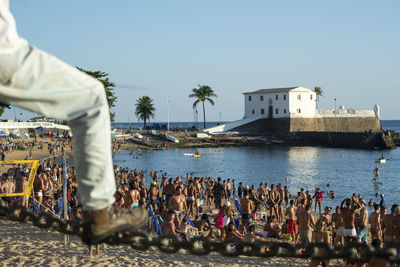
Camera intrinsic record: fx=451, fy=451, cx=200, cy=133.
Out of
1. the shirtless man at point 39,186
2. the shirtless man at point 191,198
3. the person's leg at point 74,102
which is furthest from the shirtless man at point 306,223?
the person's leg at point 74,102

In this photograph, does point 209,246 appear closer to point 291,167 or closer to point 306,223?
point 306,223

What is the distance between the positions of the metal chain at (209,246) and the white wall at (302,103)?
304ft

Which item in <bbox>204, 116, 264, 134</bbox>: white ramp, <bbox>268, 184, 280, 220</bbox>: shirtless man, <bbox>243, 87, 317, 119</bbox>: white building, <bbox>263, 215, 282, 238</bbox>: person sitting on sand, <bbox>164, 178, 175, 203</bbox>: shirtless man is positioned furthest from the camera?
<bbox>204, 116, 264, 134</bbox>: white ramp

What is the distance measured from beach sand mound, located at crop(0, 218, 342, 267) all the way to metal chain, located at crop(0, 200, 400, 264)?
30.2 feet

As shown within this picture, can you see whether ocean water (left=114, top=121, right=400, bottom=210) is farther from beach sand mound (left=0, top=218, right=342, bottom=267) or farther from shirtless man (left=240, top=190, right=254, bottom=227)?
beach sand mound (left=0, top=218, right=342, bottom=267)

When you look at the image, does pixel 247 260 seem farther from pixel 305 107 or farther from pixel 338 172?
pixel 305 107

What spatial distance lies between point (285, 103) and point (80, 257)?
3391 inches

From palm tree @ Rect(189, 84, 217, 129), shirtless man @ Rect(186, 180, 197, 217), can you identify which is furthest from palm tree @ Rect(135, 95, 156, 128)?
shirtless man @ Rect(186, 180, 197, 217)

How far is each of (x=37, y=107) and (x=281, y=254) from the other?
1.26m

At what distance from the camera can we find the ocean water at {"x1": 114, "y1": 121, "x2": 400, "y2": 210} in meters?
40.7

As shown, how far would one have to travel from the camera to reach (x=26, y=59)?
141 centimetres

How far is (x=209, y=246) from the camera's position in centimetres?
204

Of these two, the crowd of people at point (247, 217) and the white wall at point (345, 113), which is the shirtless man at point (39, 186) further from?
the white wall at point (345, 113)

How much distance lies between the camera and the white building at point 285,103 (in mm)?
93438
